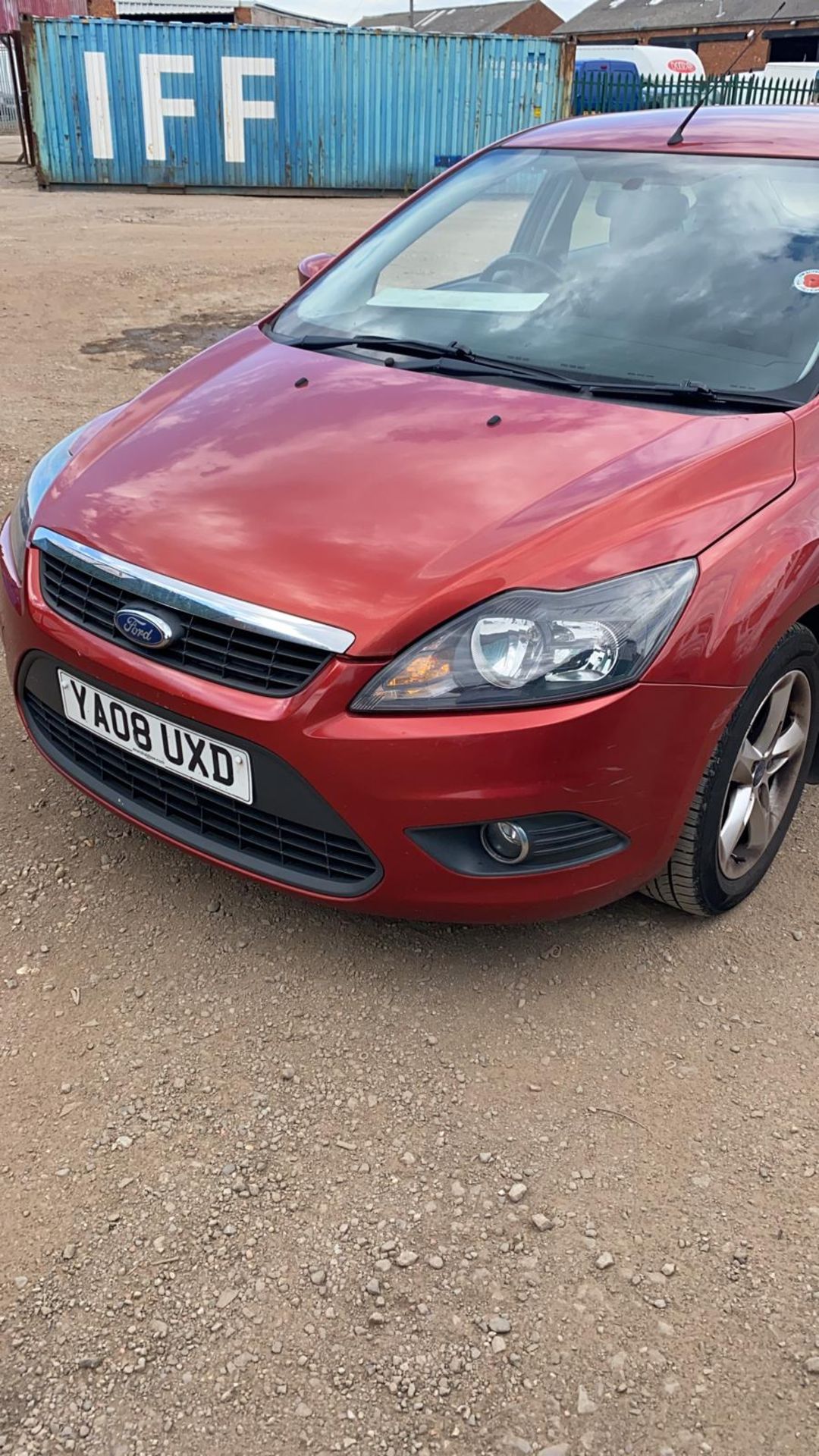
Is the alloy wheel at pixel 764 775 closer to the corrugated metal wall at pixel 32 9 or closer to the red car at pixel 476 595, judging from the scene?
the red car at pixel 476 595

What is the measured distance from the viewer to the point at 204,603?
214cm

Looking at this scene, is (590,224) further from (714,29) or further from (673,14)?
(673,14)

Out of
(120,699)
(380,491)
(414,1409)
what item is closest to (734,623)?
(380,491)

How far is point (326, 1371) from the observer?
1673 millimetres

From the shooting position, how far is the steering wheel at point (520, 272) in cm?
311

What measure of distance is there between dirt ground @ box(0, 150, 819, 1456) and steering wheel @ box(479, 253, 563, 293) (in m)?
1.71

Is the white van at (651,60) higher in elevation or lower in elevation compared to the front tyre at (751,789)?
lower

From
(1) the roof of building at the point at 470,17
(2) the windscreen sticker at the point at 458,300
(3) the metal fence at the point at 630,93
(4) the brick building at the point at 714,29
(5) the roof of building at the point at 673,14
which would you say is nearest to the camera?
(2) the windscreen sticker at the point at 458,300

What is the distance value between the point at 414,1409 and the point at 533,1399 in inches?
7.1

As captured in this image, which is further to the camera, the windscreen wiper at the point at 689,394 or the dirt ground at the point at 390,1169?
the windscreen wiper at the point at 689,394

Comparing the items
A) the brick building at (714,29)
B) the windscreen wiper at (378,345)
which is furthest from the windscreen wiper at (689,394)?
the brick building at (714,29)

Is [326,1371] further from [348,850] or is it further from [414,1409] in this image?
[348,850]

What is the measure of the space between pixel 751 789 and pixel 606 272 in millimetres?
1484

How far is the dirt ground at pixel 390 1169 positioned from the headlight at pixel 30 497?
0.74 metres
